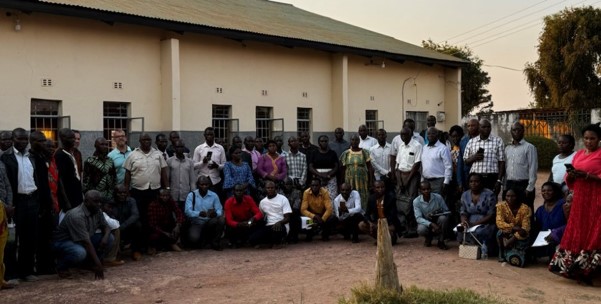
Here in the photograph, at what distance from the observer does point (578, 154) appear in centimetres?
687

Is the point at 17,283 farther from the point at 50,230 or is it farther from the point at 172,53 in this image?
the point at 172,53

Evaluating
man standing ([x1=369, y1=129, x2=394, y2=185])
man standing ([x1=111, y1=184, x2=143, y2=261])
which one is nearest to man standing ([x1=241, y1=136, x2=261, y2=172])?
man standing ([x1=369, y1=129, x2=394, y2=185])

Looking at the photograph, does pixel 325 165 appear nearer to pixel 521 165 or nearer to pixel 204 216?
pixel 204 216

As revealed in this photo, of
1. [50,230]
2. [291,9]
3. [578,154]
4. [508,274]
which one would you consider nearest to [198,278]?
[50,230]

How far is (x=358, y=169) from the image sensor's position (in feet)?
33.5

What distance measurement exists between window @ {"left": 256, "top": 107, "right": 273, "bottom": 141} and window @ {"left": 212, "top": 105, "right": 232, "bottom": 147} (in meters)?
1.08

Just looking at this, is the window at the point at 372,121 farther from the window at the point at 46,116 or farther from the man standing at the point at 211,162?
the window at the point at 46,116

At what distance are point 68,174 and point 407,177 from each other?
5280mm

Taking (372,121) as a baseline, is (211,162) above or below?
below

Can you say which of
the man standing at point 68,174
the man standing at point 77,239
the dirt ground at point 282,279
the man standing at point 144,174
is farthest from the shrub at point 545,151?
the man standing at point 77,239

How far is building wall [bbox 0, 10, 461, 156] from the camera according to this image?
11711mm

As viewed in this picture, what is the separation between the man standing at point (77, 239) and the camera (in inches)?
283

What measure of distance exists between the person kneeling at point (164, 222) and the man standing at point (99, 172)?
0.75 metres

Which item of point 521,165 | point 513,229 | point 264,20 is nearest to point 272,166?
point 521,165
